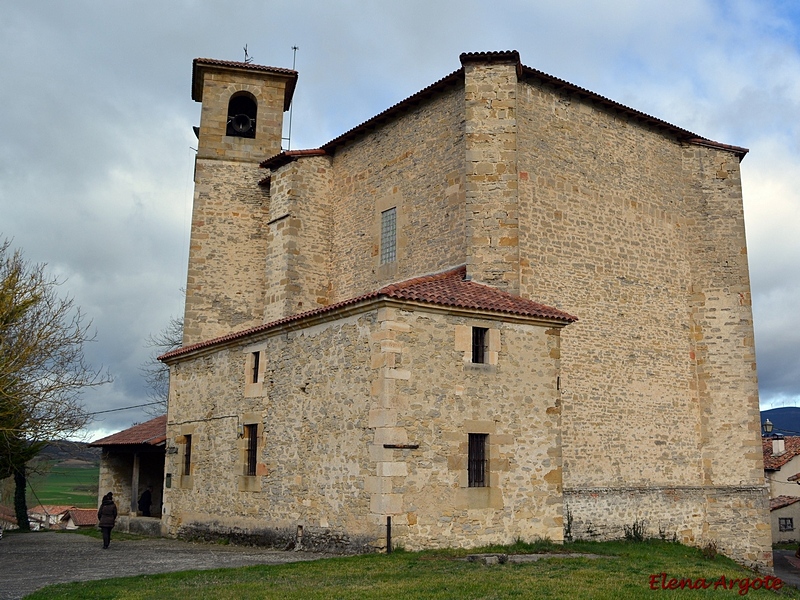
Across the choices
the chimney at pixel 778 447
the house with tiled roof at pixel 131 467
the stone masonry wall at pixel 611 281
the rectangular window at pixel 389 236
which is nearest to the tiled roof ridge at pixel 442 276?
the stone masonry wall at pixel 611 281

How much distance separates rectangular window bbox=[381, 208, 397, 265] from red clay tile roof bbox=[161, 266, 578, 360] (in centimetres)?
293

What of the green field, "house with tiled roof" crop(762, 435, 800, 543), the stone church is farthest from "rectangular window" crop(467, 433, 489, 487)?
the green field

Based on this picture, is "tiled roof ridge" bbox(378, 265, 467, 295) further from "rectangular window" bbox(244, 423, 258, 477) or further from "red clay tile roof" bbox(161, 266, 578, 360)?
"rectangular window" bbox(244, 423, 258, 477)

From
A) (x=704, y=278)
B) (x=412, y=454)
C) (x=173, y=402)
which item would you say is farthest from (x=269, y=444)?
(x=704, y=278)

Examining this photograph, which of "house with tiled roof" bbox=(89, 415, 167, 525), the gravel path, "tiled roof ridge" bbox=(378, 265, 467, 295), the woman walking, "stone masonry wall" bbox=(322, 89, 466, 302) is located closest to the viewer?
the gravel path

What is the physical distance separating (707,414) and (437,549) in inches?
387

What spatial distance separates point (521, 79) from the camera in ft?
56.4

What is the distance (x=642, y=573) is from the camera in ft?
35.7

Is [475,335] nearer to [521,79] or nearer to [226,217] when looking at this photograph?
[521,79]

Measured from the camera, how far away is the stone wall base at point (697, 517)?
1664 centimetres

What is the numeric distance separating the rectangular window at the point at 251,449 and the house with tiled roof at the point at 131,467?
7832 millimetres

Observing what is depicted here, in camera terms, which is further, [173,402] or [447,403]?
[173,402]

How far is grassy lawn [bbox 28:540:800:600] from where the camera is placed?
8.74 m

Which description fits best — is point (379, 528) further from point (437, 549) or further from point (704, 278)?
point (704, 278)
